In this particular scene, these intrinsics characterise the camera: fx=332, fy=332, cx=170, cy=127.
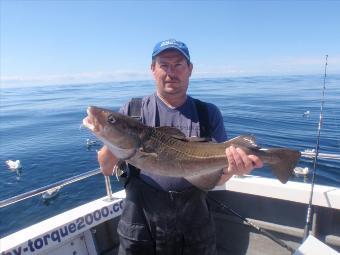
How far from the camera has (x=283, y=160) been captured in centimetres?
346

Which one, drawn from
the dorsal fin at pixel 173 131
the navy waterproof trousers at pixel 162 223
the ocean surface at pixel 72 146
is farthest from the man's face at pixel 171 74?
the ocean surface at pixel 72 146

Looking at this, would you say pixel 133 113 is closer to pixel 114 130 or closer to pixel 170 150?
pixel 114 130

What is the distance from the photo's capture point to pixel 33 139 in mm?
23906

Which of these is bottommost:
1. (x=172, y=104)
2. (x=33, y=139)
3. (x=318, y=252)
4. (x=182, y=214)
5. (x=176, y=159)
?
(x=33, y=139)

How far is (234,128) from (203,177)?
67.3ft

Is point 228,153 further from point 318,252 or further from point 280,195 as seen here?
point 280,195

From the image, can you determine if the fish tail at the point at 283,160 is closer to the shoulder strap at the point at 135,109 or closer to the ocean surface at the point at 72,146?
the shoulder strap at the point at 135,109

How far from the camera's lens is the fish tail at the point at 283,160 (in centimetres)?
344

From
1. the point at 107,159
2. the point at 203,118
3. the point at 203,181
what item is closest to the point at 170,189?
the point at 203,181

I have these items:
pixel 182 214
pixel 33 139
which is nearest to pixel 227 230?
pixel 182 214

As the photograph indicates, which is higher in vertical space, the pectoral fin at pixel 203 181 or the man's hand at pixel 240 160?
the man's hand at pixel 240 160

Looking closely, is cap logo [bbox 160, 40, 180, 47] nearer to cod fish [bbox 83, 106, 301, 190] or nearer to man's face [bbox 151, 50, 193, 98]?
man's face [bbox 151, 50, 193, 98]

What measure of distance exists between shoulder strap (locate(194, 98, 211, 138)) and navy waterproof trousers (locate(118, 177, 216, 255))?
2.05ft

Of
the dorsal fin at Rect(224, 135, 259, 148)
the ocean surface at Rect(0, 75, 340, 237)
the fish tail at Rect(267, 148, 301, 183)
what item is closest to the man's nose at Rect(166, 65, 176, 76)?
the dorsal fin at Rect(224, 135, 259, 148)
